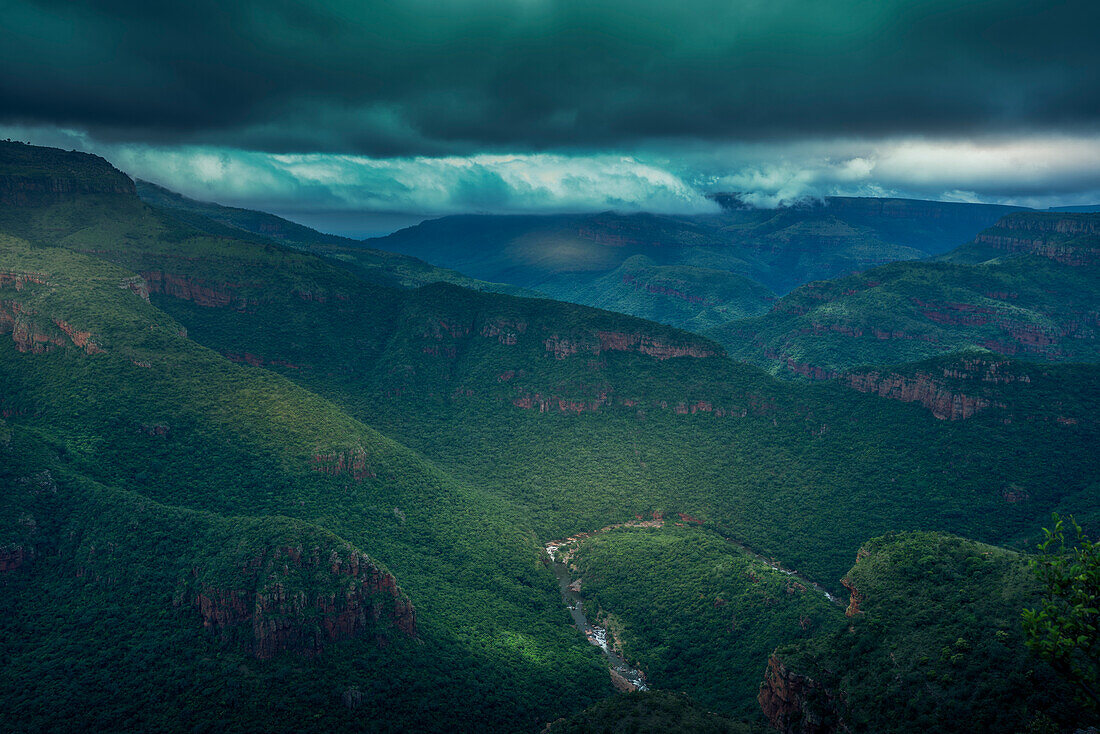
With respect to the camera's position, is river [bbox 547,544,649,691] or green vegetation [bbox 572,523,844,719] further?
river [bbox 547,544,649,691]

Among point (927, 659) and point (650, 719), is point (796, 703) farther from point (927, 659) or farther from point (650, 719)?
point (650, 719)

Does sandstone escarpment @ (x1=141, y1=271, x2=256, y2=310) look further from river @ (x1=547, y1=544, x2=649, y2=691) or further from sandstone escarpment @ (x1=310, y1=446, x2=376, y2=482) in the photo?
river @ (x1=547, y1=544, x2=649, y2=691)

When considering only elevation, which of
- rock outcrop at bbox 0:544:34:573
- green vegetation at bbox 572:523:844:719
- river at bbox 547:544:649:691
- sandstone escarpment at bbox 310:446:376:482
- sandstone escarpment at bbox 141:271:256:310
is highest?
sandstone escarpment at bbox 141:271:256:310


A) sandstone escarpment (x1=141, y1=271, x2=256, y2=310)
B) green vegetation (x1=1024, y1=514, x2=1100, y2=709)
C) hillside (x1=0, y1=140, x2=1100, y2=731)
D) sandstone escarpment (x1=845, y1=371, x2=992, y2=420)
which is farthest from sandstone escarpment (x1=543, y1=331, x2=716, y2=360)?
green vegetation (x1=1024, y1=514, x2=1100, y2=709)

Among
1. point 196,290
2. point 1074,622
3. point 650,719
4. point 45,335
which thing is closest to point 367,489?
point 45,335

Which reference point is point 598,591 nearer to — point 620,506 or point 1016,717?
point 620,506

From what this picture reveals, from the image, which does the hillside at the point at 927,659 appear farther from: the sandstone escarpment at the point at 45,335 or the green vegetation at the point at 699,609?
the sandstone escarpment at the point at 45,335
